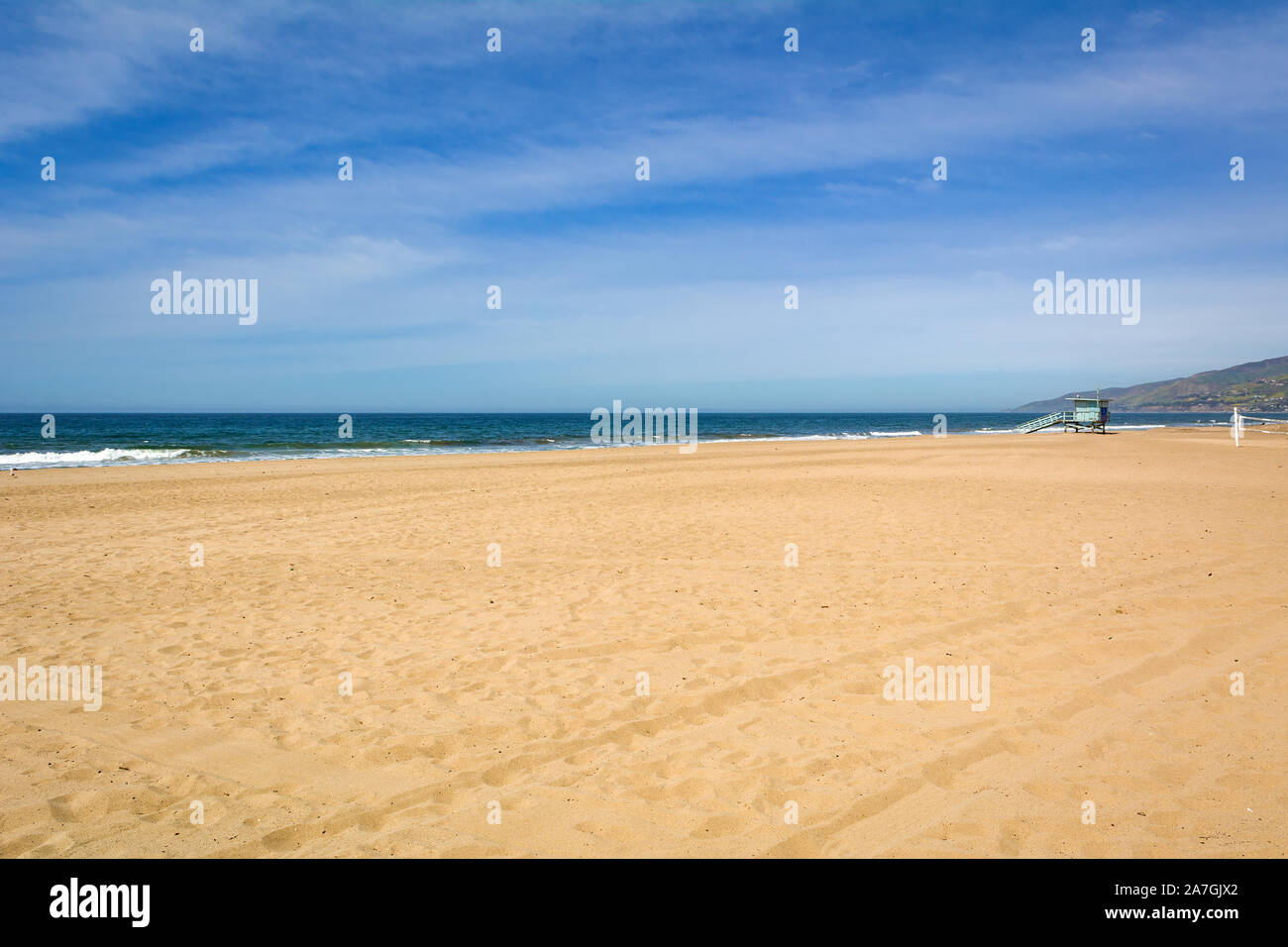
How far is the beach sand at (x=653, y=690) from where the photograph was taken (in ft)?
12.0

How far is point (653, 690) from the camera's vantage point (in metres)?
5.36

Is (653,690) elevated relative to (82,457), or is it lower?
lower

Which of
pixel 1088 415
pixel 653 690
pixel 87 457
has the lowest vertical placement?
pixel 653 690

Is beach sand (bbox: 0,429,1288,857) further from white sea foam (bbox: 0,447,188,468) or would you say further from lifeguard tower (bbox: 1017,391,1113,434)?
lifeguard tower (bbox: 1017,391,1113,434)

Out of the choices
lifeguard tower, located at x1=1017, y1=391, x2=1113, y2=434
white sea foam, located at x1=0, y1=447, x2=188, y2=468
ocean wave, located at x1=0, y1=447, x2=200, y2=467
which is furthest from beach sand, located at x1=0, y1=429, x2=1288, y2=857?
lifeguard tower, located at x1=1017, y1=391, x2=1113, y2=434

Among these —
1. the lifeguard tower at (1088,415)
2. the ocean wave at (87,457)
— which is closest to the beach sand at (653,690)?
the ocean wave at (87,457)

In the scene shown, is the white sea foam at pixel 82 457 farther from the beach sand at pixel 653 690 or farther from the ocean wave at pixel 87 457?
the beach sand at pixel 653 690

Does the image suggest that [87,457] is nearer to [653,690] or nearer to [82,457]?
[82,457]

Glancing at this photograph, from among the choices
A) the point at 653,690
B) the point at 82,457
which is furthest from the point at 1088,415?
the point at 82,457

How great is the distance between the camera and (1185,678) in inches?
212
